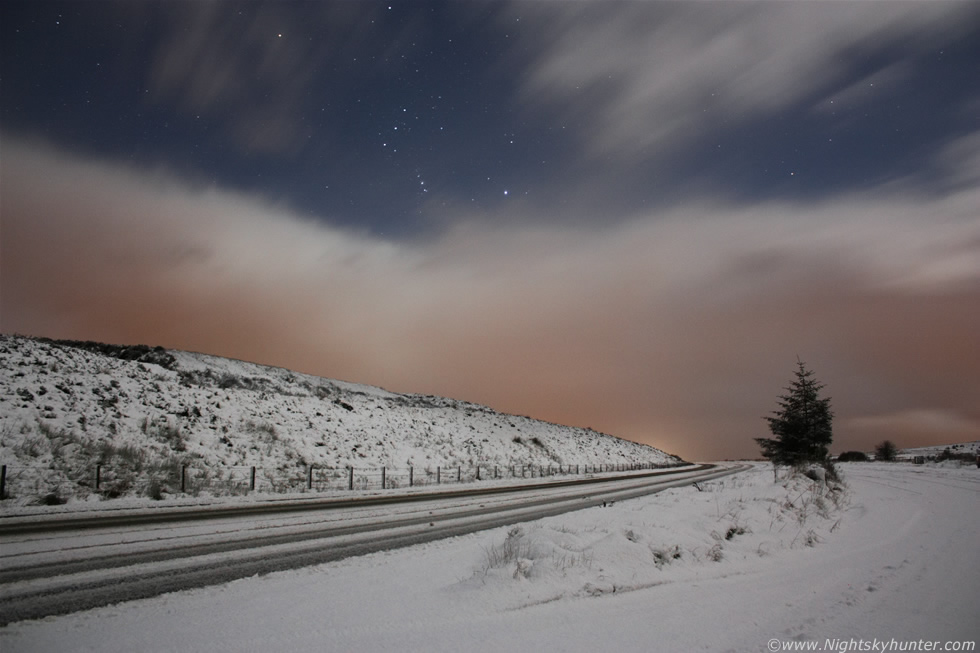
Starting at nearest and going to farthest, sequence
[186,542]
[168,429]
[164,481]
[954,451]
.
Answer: [186,542] < [164,481] < [168,429] < [954,451]

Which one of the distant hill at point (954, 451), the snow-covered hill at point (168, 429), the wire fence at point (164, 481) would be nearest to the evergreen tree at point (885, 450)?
the distant hill at point (954, 451)

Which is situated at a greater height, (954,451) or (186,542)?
(186,542)

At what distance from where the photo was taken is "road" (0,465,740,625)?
23.0ft

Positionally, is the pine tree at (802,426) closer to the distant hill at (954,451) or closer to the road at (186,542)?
the road at (186,542)

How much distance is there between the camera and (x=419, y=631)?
5.55m

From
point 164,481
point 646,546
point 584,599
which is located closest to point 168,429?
point 164,481

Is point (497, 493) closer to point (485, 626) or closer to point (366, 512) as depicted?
point (366, 512)

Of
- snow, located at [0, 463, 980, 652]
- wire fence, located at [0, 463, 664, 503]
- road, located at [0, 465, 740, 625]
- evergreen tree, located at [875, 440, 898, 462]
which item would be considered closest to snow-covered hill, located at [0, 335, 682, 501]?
wire fence, located at [0, 463, 664, 503]

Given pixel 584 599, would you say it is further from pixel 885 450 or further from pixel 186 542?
pixel 885 450

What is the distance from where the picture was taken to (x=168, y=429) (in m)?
30.3

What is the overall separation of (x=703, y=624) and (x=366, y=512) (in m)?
12.7

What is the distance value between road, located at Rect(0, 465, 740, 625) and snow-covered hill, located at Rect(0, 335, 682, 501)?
26.0 feet

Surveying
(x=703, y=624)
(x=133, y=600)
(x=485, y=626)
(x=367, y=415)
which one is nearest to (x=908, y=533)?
(x=703, y=624)

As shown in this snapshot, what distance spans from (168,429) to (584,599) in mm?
31372
